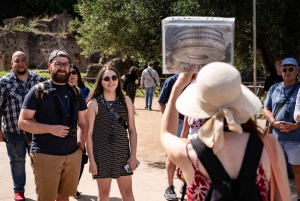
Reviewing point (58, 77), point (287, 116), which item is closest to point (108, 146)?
point (58, 77)

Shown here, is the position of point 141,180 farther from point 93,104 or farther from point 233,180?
point 233,180

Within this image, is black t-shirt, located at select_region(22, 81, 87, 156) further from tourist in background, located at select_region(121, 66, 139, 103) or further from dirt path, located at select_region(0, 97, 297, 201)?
tourist in background, located at select_region(121, 66, 139, 103)

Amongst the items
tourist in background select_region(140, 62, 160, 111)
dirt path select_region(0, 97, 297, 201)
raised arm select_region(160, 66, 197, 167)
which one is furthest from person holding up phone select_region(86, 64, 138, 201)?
tourist in background select_region(140, 62, 160, 111)

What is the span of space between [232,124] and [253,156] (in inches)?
8.1

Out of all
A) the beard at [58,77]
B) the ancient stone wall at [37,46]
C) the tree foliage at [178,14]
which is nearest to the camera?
the beard at [58,77]

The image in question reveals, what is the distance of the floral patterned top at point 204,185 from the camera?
7.76 ft

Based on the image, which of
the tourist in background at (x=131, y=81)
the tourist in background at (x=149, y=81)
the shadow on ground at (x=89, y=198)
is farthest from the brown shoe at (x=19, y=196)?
the tourist in background at (x=149, y=81)

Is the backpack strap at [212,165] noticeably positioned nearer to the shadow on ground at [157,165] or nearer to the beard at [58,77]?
the beard at [58,77]

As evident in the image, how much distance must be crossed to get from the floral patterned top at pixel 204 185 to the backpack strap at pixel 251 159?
0.04 meters

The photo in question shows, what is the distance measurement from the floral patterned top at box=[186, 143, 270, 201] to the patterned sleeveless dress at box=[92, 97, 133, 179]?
8.93 feet

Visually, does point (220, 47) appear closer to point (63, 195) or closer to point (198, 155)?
point (198, 155)

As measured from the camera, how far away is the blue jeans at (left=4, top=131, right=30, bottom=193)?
20.5 feet

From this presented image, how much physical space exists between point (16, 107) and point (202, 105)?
4.28 m

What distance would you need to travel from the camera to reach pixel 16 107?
6.16m
